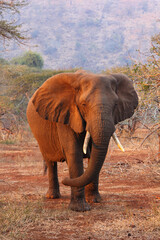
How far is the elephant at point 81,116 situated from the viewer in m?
4.79

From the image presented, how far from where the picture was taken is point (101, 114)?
4727 millimetres

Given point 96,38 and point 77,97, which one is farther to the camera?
point 96,38

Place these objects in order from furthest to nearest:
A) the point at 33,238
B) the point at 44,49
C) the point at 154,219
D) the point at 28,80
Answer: the point at 44,49
the point at 28,80
the point at 154,219
the point at 33,238

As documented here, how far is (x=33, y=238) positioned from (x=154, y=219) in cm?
145

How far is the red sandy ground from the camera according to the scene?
14.1 ft

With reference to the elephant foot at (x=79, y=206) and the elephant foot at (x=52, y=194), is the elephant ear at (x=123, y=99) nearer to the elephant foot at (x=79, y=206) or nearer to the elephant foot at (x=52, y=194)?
the elephant foot at (x=79, y=206)

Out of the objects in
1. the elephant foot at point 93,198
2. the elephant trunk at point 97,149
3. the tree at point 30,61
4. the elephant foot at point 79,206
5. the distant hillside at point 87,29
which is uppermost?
the elephant trunk at point 97,149

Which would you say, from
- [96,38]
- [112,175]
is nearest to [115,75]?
[112,175]

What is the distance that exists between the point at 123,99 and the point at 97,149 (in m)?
1.28

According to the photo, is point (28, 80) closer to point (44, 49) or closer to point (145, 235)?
point (145, 235)

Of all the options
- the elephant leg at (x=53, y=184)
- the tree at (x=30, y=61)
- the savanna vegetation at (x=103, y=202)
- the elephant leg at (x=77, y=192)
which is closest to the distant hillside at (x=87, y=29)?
the tree at (x=30, y=61)

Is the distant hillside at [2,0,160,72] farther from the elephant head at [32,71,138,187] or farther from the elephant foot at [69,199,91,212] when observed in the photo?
the elephant foot at [69,199,91,212]

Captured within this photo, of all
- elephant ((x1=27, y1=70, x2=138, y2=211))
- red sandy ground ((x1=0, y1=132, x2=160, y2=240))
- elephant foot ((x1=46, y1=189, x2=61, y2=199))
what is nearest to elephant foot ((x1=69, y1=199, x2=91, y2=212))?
elephant ((x1=27, y1=70, x2=138, y2=211))

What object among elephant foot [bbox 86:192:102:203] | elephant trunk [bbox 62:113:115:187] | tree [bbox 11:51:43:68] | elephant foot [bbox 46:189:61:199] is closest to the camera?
elephant trunk [bbox 62:113:115:187]
